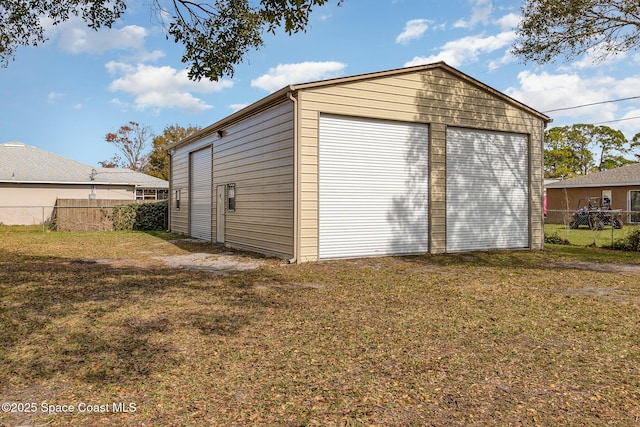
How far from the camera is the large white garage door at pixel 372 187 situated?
10.7 metres

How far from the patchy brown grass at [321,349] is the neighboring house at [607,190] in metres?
19.9

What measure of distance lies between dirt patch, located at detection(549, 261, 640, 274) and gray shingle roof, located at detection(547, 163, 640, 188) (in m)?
17.3

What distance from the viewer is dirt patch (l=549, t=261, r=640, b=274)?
941 centimetres

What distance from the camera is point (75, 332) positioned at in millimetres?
4648

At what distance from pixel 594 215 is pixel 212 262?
19320 mm

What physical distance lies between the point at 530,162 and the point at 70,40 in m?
13.6

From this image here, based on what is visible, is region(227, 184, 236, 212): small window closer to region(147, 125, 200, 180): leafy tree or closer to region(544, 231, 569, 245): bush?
region(544, 231, 569, 245): bush

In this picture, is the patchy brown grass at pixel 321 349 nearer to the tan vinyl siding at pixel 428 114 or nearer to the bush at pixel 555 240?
the tan vinyl siding at pixel 428 114

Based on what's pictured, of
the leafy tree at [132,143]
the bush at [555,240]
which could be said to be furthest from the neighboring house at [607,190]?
the leafy tree at [132,143]

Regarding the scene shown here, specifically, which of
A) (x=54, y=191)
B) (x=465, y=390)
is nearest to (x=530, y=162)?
(x=465, y=390)

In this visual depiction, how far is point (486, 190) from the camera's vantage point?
42.5ft

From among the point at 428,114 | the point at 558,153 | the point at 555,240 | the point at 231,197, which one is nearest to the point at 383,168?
the point at 428,114

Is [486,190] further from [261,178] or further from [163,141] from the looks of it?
[163,141]

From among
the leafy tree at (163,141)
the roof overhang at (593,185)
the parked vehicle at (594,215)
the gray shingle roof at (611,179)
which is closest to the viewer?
the parked vehicle at (594,215)
